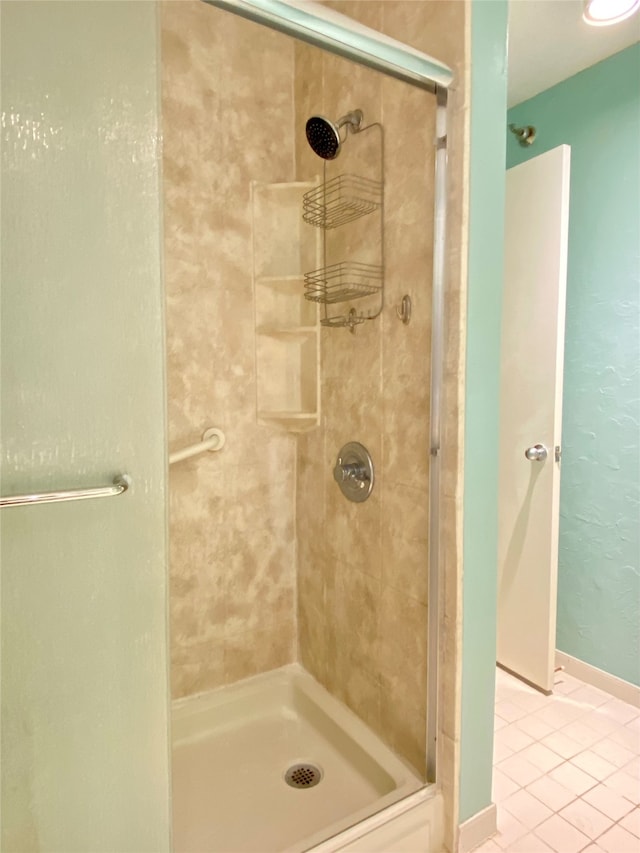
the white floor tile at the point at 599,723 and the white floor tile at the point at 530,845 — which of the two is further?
the white floor tile at the point at 599,723

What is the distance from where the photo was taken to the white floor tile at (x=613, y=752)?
5.25ft

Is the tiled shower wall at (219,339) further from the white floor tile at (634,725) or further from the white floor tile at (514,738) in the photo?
the white floor tile at (634,725)

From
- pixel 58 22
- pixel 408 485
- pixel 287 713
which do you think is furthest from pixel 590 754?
pixel 58 22

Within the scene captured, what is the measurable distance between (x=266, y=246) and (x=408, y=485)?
39.6 inches

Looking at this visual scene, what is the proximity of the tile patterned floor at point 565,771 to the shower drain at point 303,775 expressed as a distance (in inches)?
19.0

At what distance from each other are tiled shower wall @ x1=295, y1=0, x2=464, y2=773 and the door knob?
30.3 inches

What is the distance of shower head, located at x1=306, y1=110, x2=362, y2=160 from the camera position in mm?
1449

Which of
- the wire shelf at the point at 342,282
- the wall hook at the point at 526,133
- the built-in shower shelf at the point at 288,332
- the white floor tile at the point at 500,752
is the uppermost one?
the wall hook at the point at 526,133

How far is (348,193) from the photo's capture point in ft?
5.25

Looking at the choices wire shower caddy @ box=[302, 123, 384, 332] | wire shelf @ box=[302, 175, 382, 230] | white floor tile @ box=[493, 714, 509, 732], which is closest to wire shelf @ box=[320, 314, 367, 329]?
wire shower caddy @ box=[302, 123, 384, 332]

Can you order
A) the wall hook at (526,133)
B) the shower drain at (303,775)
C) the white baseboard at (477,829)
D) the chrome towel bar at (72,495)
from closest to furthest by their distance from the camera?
1. the chrome towel bar at (72,495)
2. the white baseboard at (477,829)
3. the shower drain at (303,775)
4. the wall hook at (526,133)

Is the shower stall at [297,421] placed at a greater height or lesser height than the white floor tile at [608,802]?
greater

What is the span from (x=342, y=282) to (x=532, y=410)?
0.93 m

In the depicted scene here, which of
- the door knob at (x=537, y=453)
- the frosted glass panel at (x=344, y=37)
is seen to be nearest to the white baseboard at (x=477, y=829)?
the door knob at (x=537, y=453)
